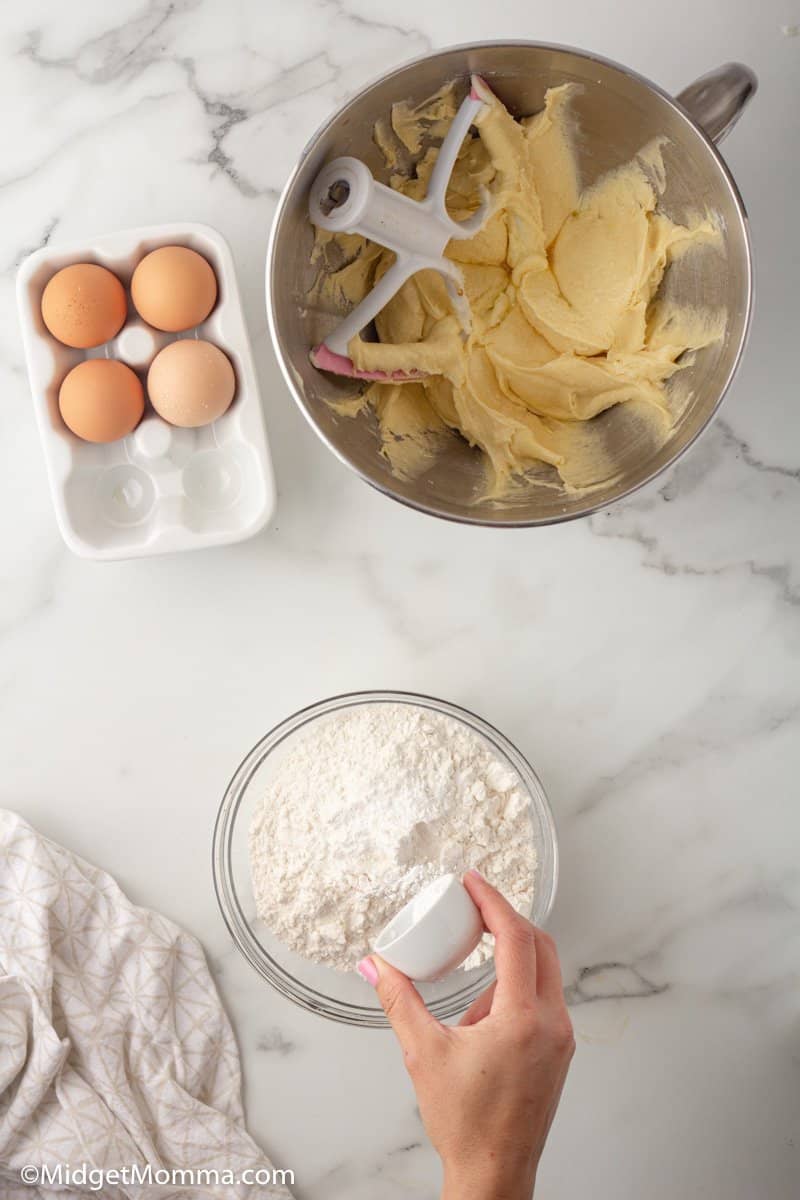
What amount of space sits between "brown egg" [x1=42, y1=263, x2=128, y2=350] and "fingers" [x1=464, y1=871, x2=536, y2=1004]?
0.77 m

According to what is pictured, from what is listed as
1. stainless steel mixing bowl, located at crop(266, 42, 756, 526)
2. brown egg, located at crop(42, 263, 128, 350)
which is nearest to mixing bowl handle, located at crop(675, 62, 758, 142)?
stainless steel mixing bowl, located at crop(266, 42, 756, 526)

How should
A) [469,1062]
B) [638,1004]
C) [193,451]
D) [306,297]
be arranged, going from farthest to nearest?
[638,1004], [193,451], [306,297], [469,1062]

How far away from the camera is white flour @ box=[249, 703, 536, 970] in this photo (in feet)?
3.90

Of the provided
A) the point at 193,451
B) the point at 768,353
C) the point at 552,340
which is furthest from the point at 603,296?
the point at 193,451

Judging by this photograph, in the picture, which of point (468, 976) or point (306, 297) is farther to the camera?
point (468, 976)

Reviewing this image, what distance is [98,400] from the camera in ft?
3.92

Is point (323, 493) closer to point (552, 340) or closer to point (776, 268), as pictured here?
point (552, 340)

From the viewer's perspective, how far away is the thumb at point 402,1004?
98 cm

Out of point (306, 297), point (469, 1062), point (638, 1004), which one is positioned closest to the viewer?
point (469, 1062)

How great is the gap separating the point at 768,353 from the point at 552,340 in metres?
0.32

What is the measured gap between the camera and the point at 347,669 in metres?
1.36

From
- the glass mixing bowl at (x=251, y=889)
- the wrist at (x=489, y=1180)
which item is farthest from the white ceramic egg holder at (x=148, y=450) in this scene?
the wrist at (x=489, y=1180)

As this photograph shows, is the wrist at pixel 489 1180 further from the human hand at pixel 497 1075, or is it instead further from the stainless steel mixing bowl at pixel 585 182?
the stainless steel mixing bowl at pixel 585 182

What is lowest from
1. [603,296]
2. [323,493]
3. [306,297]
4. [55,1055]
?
[55,1055]
